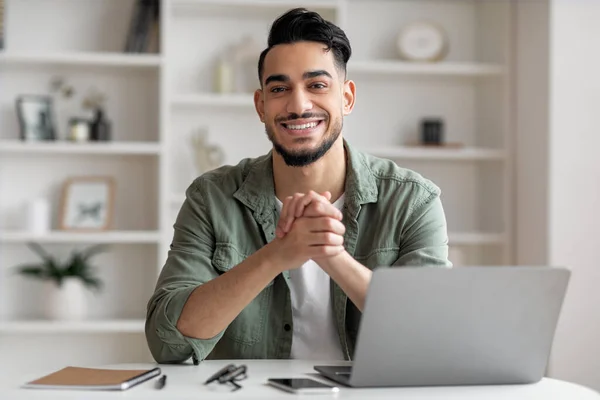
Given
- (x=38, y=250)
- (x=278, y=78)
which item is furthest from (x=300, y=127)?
(x=38, y=250)

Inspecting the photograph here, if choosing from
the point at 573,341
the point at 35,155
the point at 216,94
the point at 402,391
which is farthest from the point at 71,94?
the point at 402,391

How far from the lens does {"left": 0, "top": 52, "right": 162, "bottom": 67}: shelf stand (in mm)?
3742

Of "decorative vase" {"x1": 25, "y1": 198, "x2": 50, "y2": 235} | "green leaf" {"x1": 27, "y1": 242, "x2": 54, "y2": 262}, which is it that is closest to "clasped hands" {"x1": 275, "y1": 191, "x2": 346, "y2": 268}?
"decorative vase" {"x1": 25, "y1": 198, "x2": 50, "y2": 235}

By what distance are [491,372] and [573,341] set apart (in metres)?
2.43

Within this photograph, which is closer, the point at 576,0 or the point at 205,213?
the point at 205,213

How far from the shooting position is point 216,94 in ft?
12.9

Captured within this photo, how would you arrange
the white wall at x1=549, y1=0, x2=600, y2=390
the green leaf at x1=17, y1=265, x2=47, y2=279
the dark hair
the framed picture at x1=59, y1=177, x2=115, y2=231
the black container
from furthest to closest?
the black container, the framed picture at x1=59, y1=177, x2=115, y2=231, the green leaf at x1=17, y1=265, x2=47, y2=279, the white wall at x1=549, y1=0, x2=600, y2=390, the dark hair

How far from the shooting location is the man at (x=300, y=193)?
6.48 ft

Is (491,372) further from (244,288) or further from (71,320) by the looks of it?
(71,320)

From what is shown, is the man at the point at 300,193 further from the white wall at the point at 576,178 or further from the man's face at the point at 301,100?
the white wall at the point at 576,178

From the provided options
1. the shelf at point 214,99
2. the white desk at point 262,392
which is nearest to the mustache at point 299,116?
the white desk at point 262,392

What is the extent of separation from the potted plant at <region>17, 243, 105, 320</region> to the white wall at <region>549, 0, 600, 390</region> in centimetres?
205

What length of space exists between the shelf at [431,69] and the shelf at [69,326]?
1512 millimetres

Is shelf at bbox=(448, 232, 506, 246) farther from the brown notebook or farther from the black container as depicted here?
the brown notebook
